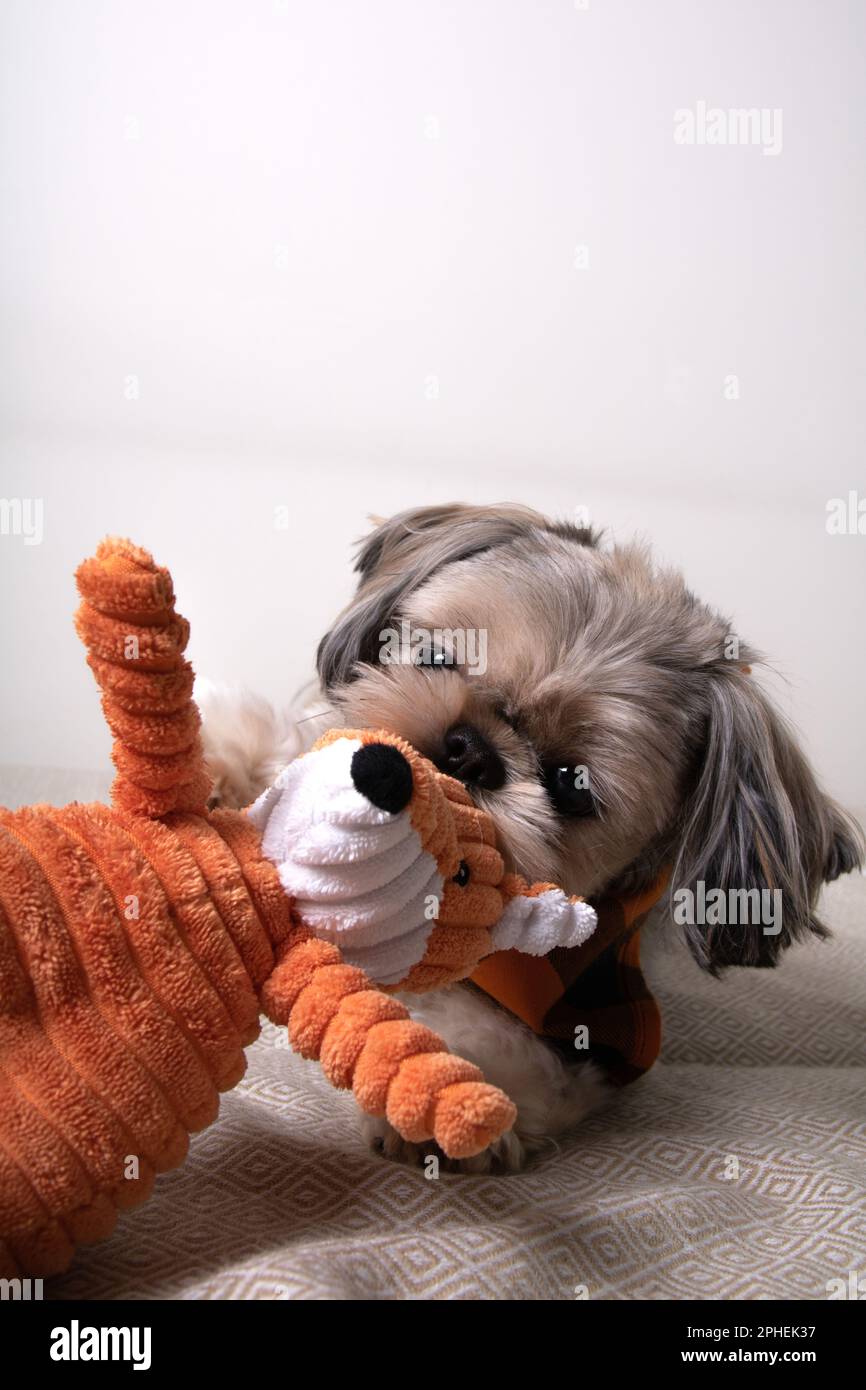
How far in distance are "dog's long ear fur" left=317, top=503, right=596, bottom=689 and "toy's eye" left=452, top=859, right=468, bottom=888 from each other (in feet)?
2.27

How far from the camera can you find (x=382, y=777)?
952 millimetres

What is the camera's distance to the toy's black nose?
0.94 meters

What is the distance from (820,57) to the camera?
311 centimetres

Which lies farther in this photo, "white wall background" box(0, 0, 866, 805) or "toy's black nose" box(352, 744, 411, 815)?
"white wall background" box(0, 0, 866, 805)

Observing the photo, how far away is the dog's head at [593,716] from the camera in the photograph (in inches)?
59.3

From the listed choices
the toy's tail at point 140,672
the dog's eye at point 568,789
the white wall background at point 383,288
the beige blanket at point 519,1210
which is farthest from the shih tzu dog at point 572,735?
the white wall background at point 383,288

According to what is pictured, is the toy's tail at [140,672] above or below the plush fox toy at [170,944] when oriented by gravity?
above

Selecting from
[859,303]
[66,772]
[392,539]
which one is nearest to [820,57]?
[859,303]

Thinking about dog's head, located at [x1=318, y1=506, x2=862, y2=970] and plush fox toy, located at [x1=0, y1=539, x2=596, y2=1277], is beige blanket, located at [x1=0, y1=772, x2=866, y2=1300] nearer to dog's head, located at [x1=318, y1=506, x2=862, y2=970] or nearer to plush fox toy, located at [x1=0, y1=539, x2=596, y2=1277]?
plush fox toy, located at [x1=0, y1=539, x2=596, y2=1277]

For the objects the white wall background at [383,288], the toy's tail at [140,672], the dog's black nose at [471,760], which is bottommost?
the dog's black nose at [471,760]

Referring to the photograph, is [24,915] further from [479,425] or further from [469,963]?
[479,425]

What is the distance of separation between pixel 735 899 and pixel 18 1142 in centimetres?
112

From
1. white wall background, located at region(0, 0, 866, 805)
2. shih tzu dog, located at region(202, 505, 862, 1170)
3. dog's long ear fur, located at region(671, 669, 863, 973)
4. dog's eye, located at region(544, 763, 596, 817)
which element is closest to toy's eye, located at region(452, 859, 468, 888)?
shih tzu dog, located at region(202, 505, 862, 1170)

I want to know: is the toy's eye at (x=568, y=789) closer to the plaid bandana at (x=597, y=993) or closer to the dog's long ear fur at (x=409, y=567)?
the plaid bandana at (x=597, y=993)
